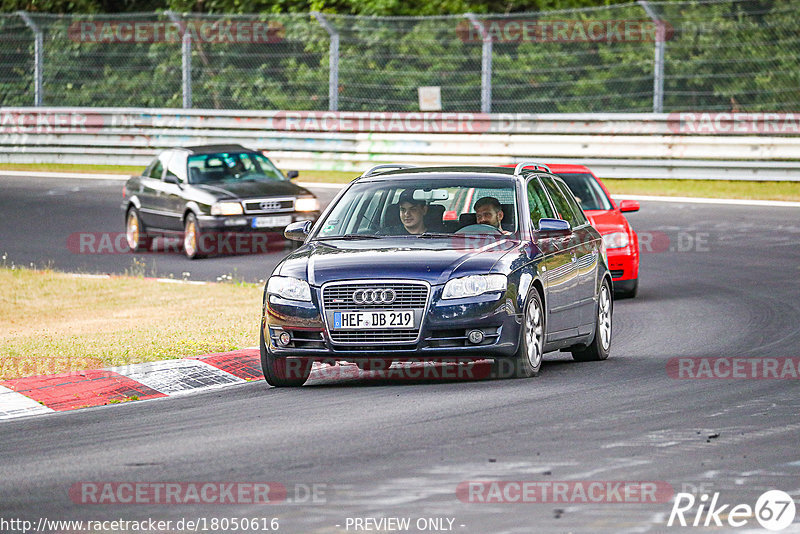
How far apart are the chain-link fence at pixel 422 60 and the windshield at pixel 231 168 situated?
6982mm

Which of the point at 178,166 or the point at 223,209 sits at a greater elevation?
the point at 178,166

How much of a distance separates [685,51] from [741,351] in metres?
16.5

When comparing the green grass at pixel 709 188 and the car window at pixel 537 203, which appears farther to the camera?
the green grass at pixel 709 188

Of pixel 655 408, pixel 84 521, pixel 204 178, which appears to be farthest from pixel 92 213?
pixel 84 521

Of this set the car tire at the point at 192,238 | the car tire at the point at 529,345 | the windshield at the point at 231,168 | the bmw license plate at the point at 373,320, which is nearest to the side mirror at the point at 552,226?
the car tire at the point at 529,345

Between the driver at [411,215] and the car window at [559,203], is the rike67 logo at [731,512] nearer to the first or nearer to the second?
the driver at [411,215]

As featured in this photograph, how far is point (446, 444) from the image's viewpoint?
25.7ft

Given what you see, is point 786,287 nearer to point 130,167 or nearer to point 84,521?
point 84,521

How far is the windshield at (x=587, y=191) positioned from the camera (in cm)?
1702

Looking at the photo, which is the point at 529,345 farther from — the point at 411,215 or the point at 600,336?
the point at 600,336

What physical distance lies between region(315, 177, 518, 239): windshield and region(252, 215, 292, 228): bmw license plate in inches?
383

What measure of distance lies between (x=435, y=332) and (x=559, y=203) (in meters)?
2.66

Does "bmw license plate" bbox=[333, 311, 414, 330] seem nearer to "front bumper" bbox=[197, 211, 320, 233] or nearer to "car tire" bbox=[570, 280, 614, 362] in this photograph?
"car tire" bbox=[570, 280, 614, 362]

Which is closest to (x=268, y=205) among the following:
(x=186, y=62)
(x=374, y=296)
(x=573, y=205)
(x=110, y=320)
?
(x=110, y=320)
